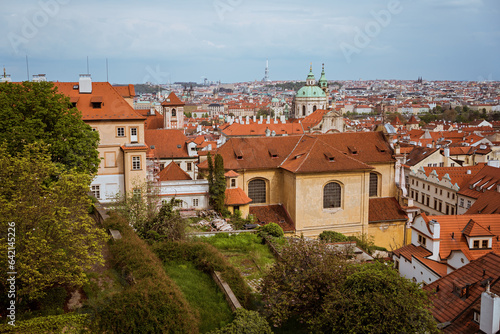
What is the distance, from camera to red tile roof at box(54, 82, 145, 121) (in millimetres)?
35406

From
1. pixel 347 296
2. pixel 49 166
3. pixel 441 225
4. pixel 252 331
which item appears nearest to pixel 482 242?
pixel 441 225

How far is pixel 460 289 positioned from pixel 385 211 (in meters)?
20.5

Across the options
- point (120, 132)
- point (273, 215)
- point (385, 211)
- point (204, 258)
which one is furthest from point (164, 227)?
point (385, 211)

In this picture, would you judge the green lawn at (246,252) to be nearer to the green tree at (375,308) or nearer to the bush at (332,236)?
the bush at (332,236)

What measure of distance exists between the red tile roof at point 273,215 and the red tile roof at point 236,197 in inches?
62.9

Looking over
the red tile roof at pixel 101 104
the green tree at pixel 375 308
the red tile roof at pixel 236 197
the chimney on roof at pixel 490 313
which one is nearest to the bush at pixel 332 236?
the red tile roof at pixel 236 197

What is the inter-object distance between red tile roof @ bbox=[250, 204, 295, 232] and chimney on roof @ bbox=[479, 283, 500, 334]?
20.3 meters

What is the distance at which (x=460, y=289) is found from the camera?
2077 cm

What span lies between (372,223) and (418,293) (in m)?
23.6

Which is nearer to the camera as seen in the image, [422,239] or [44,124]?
[44,124]

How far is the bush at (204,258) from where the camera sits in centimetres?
2077

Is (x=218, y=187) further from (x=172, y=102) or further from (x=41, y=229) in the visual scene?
(x=172, y=102)

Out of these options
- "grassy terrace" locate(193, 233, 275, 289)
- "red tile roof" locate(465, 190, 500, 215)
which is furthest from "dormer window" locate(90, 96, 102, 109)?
"red tile roof" locate(465, 190, 500, 215)

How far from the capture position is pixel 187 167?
185 feet
